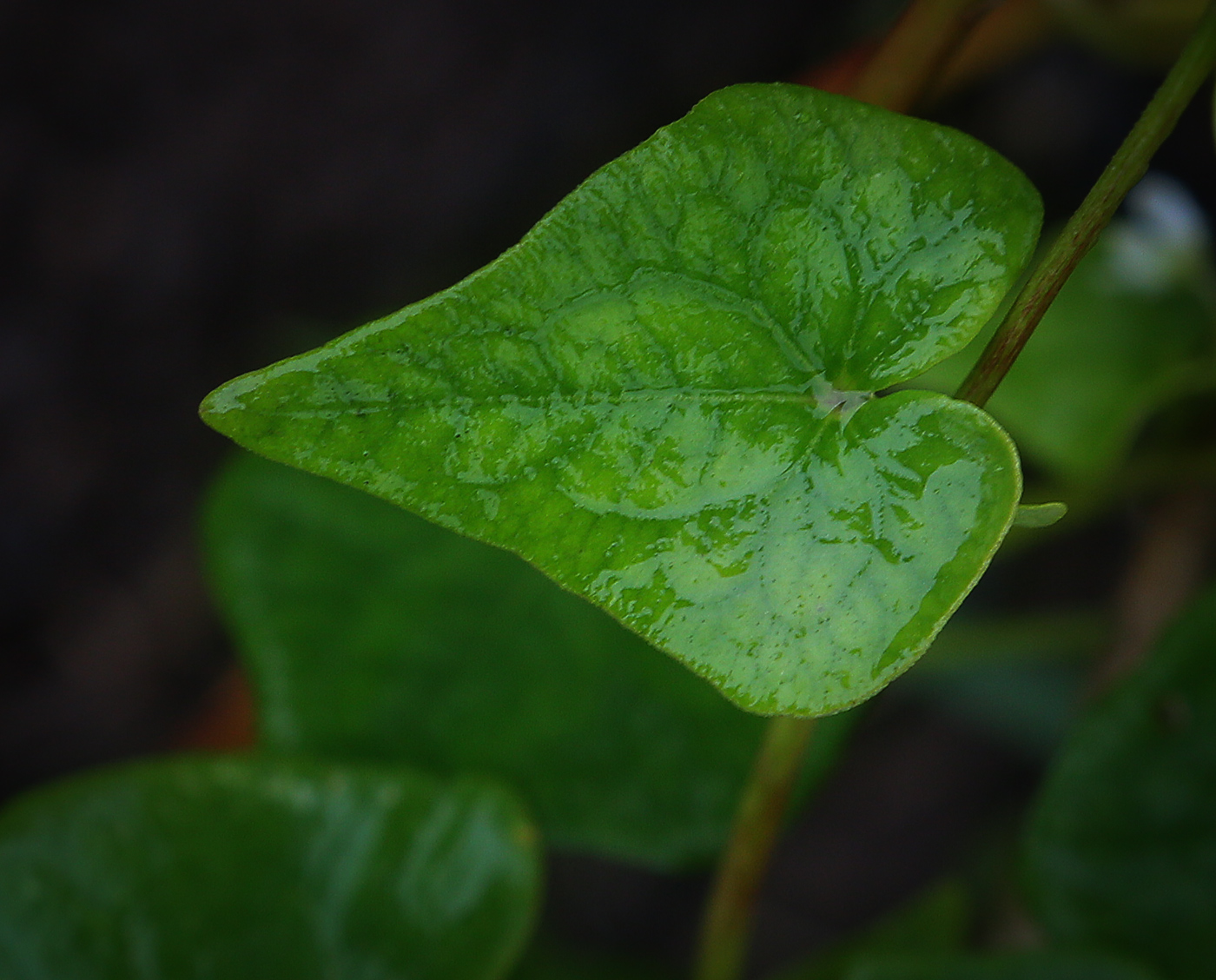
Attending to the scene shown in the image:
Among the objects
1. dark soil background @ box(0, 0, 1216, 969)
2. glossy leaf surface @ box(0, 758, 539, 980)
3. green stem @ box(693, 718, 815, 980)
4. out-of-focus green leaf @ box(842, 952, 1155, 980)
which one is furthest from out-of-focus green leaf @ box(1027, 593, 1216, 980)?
dark soil background @ box(0, 0, 1216, 969)

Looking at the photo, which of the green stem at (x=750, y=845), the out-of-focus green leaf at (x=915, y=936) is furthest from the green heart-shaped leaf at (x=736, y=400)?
the out-of-focus green leaf at (x=915, y=936)

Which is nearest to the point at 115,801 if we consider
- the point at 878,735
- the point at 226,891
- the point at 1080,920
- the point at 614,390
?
the point at 226,891

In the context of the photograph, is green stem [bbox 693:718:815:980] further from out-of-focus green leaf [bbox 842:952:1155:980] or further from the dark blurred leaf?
the dark blurred leaf

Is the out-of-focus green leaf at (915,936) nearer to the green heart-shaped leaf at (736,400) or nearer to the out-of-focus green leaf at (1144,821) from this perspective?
the out-of-focus green leaf at (1144,821)

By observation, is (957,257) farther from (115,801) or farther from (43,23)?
(43,23)

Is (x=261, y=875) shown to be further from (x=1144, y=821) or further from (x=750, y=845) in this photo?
Result: (x=1144, y=821)
